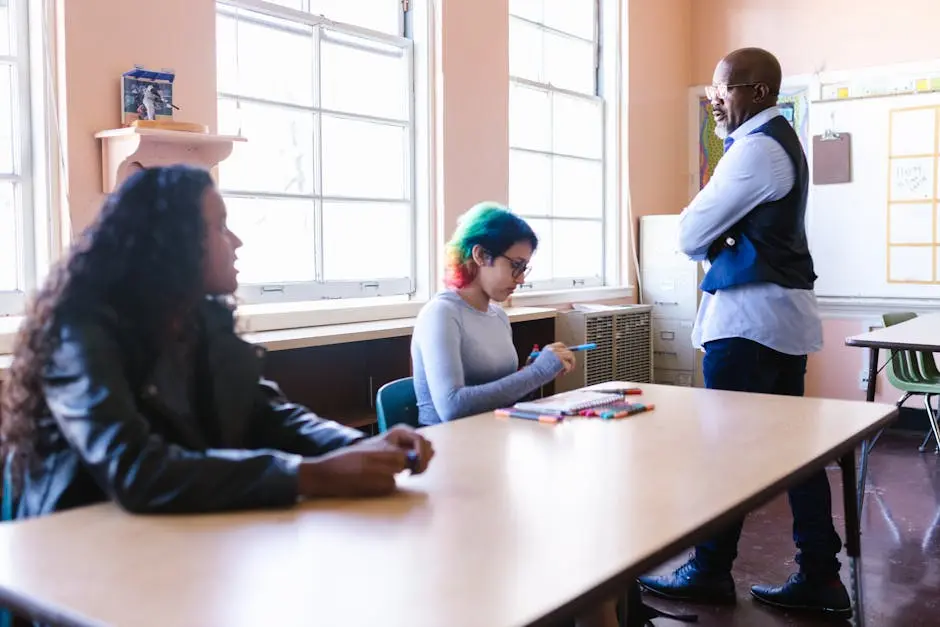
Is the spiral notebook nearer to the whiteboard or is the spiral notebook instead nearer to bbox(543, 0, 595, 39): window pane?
bbox(543, 0, 595, 39): window pane

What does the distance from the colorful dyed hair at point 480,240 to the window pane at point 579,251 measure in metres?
3.00

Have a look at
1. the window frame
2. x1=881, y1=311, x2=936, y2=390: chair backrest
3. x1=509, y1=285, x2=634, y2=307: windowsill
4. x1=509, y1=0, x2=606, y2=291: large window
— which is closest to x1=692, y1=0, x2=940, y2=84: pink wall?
x1=509, y1=0, x2=606, y2=291: large window

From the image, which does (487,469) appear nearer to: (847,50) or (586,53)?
(586,53)

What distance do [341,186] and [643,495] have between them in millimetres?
2942

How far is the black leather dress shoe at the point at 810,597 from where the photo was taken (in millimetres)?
2756

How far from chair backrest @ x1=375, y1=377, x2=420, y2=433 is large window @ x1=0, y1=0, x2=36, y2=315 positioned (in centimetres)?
141

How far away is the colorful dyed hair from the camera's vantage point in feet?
8.64

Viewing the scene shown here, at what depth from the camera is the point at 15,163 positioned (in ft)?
10.2

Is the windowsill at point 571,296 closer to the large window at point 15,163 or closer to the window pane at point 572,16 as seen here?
the window pane at point 572,16

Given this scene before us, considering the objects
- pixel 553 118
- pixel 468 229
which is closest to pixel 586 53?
pixel 553 118

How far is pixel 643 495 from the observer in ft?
5.07

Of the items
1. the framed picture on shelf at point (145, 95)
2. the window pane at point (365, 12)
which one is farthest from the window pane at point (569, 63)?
the framed picture on shelf at point (145, 95)

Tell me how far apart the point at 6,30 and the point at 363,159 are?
162cm

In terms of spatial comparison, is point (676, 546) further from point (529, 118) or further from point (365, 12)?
point (529, 118)
